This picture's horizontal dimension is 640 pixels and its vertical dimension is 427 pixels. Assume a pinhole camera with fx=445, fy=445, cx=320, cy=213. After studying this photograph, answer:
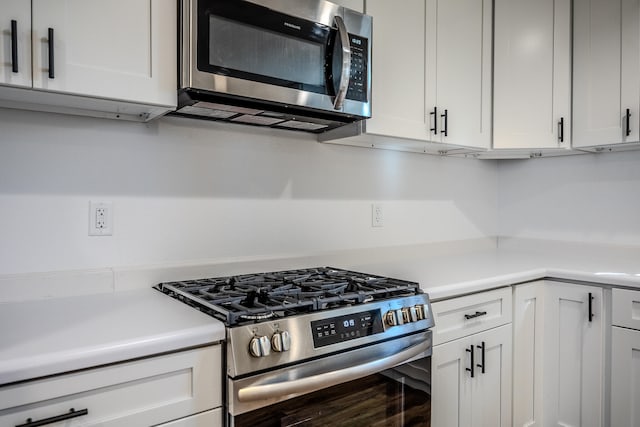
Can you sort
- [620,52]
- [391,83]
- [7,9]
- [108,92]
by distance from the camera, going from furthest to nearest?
1. [620,52]
2. [391,83]
3. [108,92]
4. [7,9]

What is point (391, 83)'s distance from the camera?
6.02 ft

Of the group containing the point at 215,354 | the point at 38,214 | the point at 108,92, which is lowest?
the point at 215,354

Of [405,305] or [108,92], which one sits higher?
[108,92]

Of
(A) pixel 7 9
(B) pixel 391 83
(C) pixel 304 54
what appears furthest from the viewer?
(B) pixel 391 83

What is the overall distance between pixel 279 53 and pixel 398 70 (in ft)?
2.05

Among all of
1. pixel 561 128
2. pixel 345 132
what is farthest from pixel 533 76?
pixel 345 132

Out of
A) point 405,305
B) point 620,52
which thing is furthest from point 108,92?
point 620,52

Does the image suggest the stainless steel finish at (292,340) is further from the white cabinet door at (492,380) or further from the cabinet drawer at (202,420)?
the white cabinet door at (492,380)

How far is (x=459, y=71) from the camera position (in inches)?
82.7

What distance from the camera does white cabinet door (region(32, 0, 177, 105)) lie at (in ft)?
3.61

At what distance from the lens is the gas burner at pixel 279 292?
117 centimetres

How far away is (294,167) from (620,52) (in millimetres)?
1657

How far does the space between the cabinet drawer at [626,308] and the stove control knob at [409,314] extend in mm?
989

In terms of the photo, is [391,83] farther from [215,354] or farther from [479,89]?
[215,354]
